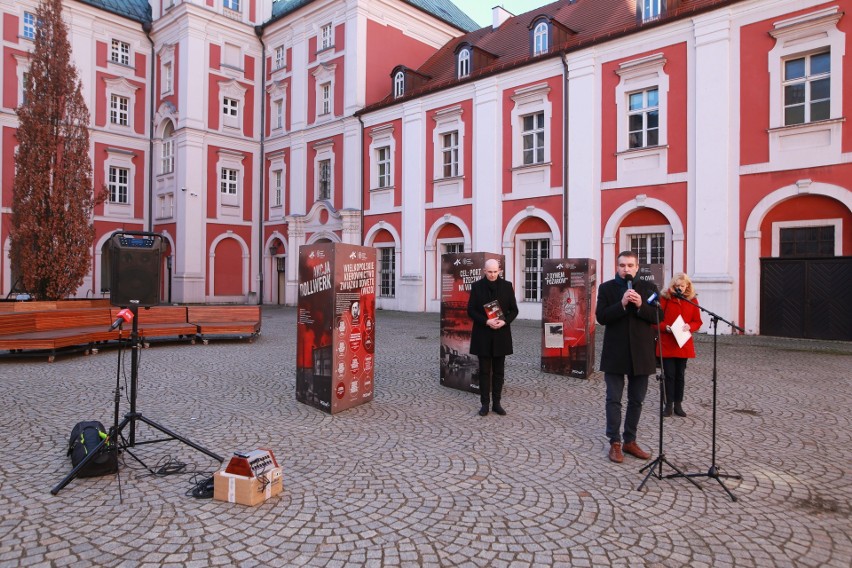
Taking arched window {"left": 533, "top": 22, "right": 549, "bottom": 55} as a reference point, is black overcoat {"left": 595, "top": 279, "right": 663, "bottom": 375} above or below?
below

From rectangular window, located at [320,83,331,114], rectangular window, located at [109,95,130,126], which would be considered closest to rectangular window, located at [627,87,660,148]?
rectangular window, located at [320,83,331,114]

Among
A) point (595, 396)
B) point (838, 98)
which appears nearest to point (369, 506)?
point (595, 396)

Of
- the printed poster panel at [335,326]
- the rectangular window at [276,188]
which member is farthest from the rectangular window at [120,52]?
the printed poster panel at [335,326]

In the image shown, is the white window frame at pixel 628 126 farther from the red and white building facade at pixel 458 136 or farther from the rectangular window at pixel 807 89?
the rectangular window at pixel 807 89

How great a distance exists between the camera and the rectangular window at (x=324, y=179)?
27906 millimetres

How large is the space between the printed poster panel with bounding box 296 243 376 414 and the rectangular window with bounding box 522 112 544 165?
46.8 ft

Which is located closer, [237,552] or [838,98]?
[237,552]

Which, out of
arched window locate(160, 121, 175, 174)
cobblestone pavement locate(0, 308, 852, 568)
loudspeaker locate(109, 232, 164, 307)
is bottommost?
cobblestone pavement locate(0, 308, 852, 568)

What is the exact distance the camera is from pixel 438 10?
3105 cm

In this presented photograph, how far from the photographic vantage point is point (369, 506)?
4.03m

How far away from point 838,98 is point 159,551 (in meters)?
17.2

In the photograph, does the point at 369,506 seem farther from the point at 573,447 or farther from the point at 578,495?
the point at 573,447

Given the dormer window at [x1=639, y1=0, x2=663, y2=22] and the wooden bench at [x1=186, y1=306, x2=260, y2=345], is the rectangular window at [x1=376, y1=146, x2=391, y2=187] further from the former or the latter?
the wooden bench at [x1=186, y1=306, x2=260, y2=345]

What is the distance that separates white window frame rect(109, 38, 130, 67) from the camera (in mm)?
31125
